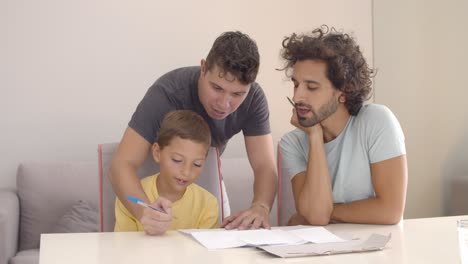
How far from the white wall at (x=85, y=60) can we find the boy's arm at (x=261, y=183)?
1495mm

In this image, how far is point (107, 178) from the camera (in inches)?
97.1

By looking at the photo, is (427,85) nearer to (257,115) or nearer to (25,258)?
(257,115)

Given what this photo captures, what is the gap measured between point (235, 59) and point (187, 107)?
1.14 feet

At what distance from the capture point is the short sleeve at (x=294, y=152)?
8.05ft

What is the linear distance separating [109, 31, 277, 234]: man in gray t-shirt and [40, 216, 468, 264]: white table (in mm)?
298

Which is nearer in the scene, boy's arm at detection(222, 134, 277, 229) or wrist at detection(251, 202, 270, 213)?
boy's arm at detection(222, 134, 277, 229)

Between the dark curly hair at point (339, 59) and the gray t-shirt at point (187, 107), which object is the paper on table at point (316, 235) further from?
the gray t-shirt at point (187, 107)

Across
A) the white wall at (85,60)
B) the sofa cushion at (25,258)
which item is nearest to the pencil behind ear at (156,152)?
the sofa cushion at (25,258)

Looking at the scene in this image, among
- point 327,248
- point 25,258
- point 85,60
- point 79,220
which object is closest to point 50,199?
point 79,220

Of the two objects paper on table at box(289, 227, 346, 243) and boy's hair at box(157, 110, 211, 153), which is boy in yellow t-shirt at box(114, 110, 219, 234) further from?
paper on table at box(289, 227, 346, 243)

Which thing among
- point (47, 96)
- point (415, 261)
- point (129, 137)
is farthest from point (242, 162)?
point (415, 261)

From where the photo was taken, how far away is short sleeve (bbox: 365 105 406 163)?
2.26 metres

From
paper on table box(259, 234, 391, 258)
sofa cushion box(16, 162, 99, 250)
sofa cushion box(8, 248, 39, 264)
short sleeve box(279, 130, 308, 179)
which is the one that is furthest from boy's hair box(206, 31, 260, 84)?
sofa cushion box(16, 162, 99, 250)

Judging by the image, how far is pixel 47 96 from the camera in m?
3.94
